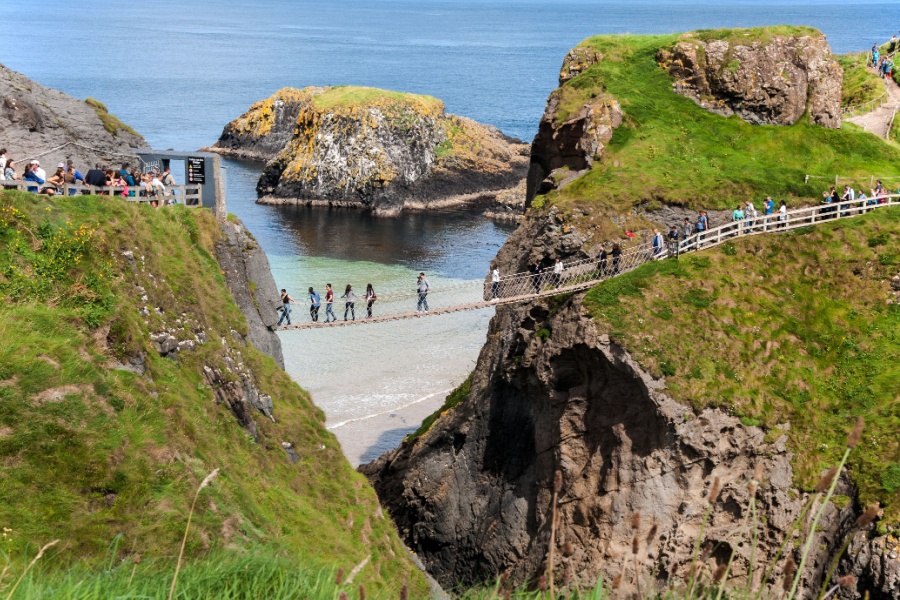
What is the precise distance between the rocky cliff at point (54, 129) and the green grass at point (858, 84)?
131ft

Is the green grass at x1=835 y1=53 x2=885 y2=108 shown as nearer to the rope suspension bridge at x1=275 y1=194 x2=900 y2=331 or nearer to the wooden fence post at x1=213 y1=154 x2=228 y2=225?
the rope suspension bridge at x1=275 y1=194 x2=900 y2=331

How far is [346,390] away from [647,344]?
2594 cm

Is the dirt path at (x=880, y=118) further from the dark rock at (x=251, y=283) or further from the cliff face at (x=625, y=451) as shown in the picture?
the dark rock at (x=251, y=283)

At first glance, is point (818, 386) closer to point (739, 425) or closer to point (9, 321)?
point (739, 425)

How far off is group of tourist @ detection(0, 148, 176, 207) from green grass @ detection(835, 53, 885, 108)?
40470 mm

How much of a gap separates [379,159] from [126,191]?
72.2m

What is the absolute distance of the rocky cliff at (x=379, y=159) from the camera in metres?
100

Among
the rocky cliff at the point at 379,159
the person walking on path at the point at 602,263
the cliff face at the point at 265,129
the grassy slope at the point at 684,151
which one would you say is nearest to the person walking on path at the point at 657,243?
the person walking on path at the point at 602,263

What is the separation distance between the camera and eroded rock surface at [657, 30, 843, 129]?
47.8m

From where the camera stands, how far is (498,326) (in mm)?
41406

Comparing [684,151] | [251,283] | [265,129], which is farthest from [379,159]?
[251,283]

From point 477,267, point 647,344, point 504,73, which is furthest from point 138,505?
point 504,73

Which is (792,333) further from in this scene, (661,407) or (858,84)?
(858,84)

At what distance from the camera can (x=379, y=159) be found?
10119cm
